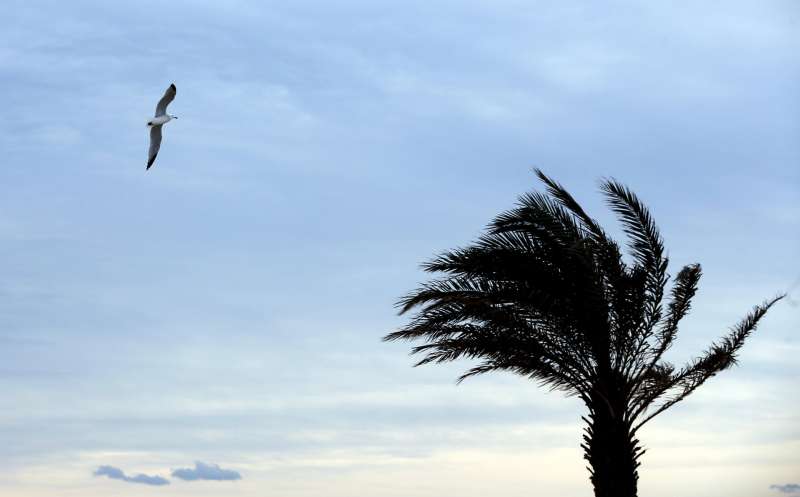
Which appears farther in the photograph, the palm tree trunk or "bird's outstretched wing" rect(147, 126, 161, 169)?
"bird's outstretched wing" rect(147, 126, 161, 169)

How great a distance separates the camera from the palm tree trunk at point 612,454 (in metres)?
17.7

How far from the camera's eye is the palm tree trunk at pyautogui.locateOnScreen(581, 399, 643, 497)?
17672 millimetres

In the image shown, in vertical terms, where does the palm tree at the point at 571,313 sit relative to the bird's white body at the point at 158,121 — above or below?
below

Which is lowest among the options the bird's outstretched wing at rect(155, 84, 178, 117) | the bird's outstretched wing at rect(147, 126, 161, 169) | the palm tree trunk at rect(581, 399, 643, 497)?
the palm tree trunk at rect(581, 399, 643, 497)

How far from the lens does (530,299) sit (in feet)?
55.5

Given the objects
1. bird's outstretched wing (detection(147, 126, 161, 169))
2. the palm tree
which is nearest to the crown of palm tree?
the palm tree

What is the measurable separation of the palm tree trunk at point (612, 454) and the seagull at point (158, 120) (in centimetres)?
1205

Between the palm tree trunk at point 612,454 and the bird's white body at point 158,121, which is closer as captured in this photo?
the palm tree trunk at point 612,454

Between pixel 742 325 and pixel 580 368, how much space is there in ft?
14.1

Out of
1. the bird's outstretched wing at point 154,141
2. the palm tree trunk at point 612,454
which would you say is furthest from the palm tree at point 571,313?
the bird's outstretched wing at point 154,141

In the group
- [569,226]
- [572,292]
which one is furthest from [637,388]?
[569,226]

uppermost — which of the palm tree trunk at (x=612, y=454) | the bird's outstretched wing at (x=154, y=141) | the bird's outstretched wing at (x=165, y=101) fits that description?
the bird's outstretched wing at (x=165, y=101)

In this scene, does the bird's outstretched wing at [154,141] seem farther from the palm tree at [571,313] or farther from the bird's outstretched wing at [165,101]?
the palm tree at [571,313]

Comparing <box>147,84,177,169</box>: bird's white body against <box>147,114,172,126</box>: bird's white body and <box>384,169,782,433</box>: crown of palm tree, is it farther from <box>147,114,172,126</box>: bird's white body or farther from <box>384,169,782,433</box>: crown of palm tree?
<box>384,169,782,433</box>: crown of palm tree
